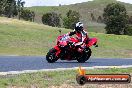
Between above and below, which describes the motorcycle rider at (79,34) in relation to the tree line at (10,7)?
above

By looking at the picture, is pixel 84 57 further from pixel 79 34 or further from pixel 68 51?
pixel 79 34

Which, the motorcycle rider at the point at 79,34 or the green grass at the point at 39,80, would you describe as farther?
the motorcycle rider at the point at 79,34

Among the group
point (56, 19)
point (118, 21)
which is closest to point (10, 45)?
point (118, 21)

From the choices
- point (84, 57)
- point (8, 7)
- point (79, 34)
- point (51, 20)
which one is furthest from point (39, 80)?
point (51, 20)

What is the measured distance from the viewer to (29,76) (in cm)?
1142

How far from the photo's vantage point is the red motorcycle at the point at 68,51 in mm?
17922

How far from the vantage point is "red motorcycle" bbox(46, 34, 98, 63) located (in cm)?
1792

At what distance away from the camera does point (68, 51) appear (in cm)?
1836

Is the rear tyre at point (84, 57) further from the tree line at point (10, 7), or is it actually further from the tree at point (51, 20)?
the tree at point (51, 20)

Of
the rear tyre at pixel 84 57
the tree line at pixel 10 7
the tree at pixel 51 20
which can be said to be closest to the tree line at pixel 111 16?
the tree line at pixel 10 7

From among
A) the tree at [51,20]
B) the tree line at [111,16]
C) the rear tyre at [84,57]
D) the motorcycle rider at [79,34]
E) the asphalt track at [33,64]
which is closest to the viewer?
the asphalt track at [33,64]

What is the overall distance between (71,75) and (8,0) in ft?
426

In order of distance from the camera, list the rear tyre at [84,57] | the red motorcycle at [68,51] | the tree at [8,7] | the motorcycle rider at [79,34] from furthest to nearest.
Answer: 1. the tree at [8,7]
2. the rear tyre at [84,57]
3. the motorcycle rider at [79,34]
4. the red motorcycle at [68,51]

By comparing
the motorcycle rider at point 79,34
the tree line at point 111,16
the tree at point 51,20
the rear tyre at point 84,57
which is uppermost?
the motorcycle rider at point 79,34
